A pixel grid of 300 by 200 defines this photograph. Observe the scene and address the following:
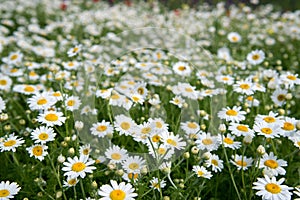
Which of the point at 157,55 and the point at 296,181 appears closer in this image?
the point at 296,181

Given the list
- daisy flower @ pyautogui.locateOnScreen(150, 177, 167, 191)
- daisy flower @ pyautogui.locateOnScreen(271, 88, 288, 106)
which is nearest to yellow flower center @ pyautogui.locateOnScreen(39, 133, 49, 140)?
daisy flower @ pyautogui.locateOnScreen(150, 177, 167, 191)

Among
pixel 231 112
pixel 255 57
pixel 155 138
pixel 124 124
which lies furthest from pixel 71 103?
pixel 255 57

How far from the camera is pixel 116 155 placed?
1.96 meters

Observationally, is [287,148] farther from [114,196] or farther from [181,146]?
[114,196]

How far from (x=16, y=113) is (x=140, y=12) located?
395cm

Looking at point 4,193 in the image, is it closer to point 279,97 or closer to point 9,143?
point 9,143

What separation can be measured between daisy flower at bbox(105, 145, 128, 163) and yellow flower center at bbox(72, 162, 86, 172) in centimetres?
16

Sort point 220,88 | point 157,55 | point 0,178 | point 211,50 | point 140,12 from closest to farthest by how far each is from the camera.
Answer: point 0,178 → point 220,88 → point 157,55 → point 211,50 → point 140,12

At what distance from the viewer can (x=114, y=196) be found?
1.62 meters

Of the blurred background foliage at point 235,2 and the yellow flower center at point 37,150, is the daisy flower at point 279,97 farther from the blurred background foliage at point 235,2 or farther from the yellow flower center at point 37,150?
the blurred background foliage at point 235,2

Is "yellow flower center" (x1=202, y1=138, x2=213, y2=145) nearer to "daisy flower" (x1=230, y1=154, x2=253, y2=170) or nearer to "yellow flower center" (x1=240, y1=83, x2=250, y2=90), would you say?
"daisy flower" (x1=230, y1=154, x2=253, y2=170)

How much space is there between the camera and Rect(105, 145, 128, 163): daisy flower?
1923 mm

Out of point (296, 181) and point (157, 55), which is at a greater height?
point (157, 55)

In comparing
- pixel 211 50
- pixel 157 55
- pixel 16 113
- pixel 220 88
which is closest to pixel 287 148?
pixel 220 88
